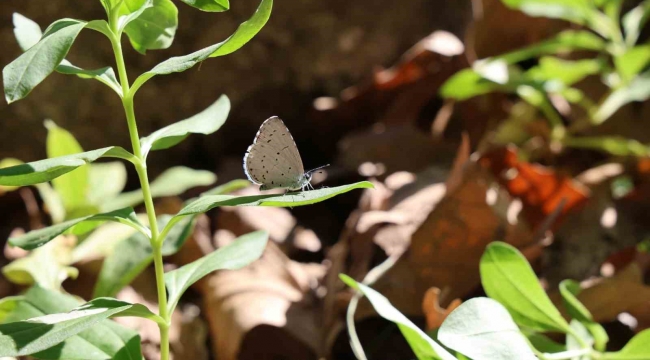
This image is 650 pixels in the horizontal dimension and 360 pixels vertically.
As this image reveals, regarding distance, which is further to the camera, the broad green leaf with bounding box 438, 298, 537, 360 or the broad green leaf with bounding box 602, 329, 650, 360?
the broad green leaf with bounding box 602, 329, 650, 360

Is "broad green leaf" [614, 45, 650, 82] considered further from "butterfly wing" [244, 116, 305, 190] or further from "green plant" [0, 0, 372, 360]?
"green plant" [0, 0, 372, 360]

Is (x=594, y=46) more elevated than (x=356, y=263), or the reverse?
(x=594, y=46)

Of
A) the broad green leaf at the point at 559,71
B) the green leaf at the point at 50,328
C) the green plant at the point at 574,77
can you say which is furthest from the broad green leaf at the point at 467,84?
the green leaf at the point at 50,328

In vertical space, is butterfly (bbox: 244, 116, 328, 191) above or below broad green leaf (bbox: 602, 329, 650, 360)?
above

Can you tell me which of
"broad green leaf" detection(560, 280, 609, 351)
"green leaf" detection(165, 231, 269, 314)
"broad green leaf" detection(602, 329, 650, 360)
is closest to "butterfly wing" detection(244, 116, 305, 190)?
"green leaf" detection(165, 231, 269, 314)

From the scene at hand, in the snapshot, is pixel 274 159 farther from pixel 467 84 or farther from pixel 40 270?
pixel 467 84

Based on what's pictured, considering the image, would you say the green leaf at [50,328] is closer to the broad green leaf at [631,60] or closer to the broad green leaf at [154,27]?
the broad green leaf at [154,27]

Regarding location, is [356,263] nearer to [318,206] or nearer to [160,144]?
[318,206]

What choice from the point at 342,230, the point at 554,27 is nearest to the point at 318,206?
the point at 342,230
